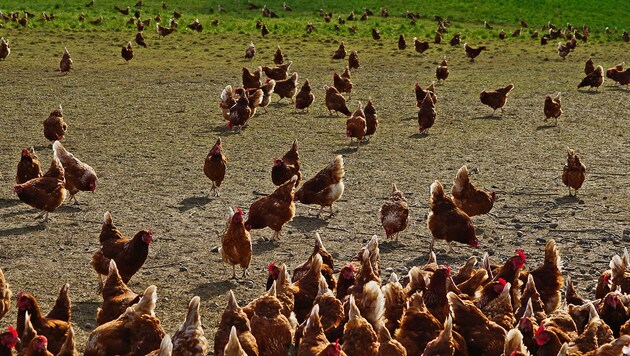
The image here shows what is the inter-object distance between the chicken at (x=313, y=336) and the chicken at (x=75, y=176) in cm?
716

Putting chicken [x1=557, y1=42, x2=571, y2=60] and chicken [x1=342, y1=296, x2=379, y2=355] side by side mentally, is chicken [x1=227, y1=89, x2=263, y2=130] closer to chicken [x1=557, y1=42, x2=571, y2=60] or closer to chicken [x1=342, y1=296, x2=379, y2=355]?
chicken [x1=342, y1=296, x2=379, y2=355]

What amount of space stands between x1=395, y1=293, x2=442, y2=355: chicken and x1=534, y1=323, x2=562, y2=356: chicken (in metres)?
0.91

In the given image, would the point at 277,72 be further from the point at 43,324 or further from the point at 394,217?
the point at 43,324

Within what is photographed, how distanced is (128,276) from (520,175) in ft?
26.8

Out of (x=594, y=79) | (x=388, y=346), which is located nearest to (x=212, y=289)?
(x=388, y=346)

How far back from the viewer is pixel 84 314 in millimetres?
Result: 9664

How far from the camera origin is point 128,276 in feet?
33.3

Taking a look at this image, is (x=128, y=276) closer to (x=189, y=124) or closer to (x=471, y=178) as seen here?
(x=471, y=178)

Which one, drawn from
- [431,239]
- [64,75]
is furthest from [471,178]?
[64,75]

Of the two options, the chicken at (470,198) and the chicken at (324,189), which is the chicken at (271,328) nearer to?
the chicken at (324,189)

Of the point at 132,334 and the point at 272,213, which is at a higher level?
the point at 132,334

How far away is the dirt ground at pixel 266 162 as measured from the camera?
37.2 ft

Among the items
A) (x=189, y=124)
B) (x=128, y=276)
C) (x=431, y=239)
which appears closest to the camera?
(x=128, y=276)

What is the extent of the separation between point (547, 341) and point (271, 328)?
2444 mm
